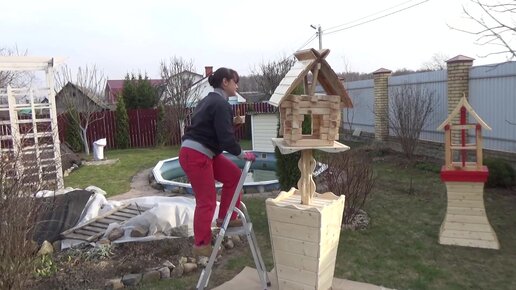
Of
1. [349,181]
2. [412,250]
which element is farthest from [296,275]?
[349,181]

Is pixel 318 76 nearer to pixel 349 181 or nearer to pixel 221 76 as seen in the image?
pixel 221 76

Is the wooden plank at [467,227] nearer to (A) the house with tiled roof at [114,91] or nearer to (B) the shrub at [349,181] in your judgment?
(B) the shrub at [349,181]

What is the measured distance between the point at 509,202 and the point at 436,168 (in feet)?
7.88

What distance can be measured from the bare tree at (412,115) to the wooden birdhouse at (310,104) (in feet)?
24.2

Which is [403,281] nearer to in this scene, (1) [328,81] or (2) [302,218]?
(2) [302,218]

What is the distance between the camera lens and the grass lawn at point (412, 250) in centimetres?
373

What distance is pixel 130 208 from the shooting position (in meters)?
5.71

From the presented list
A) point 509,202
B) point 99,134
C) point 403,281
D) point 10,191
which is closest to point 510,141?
point 509,202

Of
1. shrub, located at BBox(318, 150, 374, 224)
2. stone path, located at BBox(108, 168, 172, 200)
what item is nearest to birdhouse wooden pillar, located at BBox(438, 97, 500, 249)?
shrub, located at BBox(318, 150, 374, 224)

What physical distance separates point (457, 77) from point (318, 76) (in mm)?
6959

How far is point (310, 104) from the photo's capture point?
3.14 metres

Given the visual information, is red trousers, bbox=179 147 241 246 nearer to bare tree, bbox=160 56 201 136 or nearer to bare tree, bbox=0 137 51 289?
bare tree, bbox=0 137 51 289

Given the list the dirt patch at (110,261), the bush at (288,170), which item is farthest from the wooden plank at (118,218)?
the bush at (288,170)

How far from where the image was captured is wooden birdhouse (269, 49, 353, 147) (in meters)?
3.10
